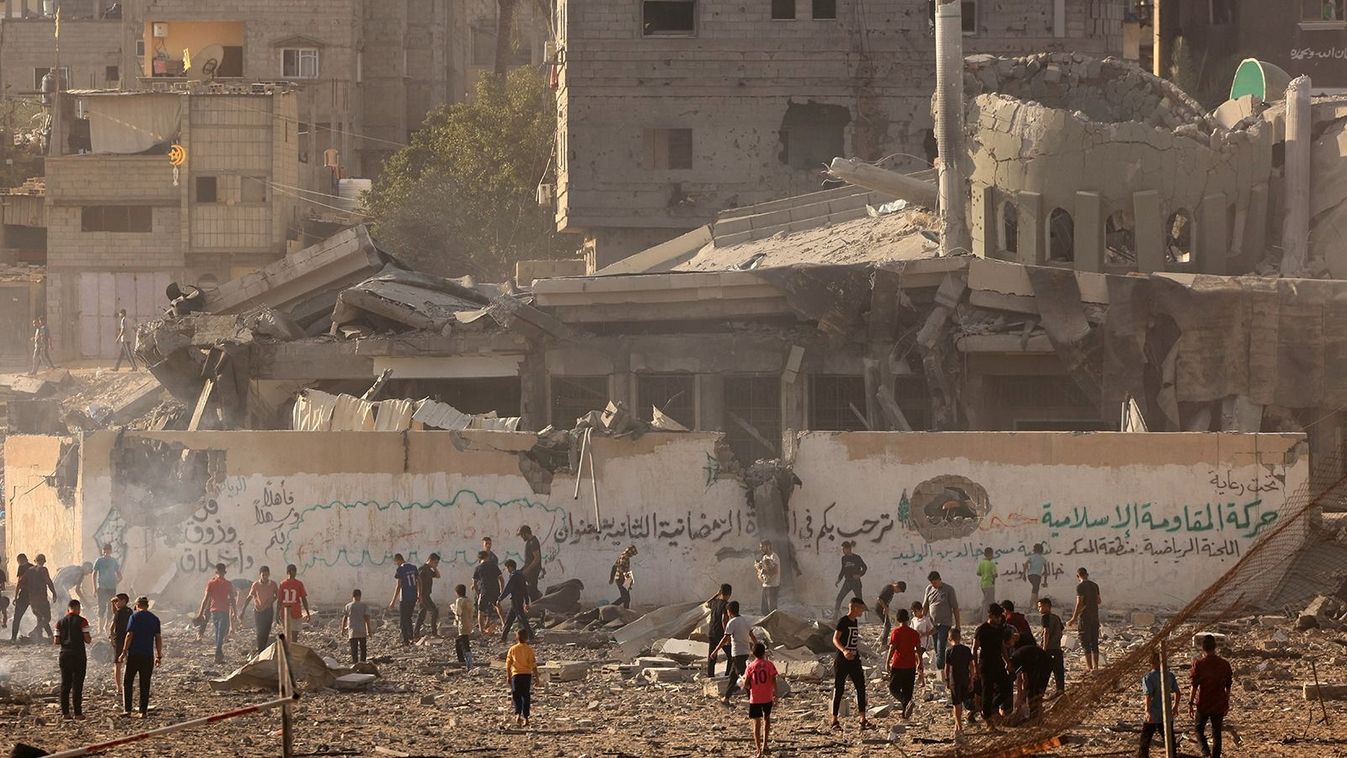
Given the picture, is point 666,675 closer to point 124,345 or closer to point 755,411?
point 755,411

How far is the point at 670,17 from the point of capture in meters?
43.9

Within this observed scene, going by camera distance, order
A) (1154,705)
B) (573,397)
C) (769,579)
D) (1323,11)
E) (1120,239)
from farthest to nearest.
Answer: (1323,11) → (1120,239) → (573,397) → (769,579) → (1154,705)

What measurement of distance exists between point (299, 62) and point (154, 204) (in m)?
11.1

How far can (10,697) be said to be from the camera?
18.6 meters

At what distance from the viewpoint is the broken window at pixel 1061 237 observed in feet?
102

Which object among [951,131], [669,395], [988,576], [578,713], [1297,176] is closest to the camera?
[578,713]

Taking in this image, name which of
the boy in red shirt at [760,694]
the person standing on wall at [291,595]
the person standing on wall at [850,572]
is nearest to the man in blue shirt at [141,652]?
the person standing on wall at [291,595]

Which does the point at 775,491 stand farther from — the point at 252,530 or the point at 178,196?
the point at 178,196

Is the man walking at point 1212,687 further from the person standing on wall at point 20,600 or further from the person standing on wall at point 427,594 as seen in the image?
the person standing on wall at point 20,600


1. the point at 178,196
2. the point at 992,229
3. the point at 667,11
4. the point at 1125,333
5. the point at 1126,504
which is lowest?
the point at 1126,504

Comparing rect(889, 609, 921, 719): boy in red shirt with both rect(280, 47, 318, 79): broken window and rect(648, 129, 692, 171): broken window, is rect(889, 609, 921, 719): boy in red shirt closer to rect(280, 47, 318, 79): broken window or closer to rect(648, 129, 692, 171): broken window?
rect(648, 129, 692, 171): broken window

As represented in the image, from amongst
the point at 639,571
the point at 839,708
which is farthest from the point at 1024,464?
the point at 839,708

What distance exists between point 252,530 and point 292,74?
36246 mm

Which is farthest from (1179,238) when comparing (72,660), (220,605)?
(72,660)
